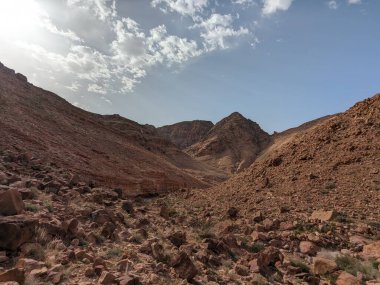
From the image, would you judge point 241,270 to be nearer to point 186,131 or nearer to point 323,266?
point 323,266

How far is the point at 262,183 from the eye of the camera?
60.1ft

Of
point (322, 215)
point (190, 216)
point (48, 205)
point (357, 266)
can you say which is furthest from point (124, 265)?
point (190, 216)

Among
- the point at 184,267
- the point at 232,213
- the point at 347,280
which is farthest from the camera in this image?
the point at 232,213

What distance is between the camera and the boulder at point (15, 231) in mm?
6395

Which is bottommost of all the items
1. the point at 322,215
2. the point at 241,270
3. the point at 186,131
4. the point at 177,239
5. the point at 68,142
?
the point at 241,270

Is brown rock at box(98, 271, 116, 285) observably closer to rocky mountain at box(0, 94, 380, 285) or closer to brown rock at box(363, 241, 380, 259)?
rocky mountain at box(0, 94, 380, 285)

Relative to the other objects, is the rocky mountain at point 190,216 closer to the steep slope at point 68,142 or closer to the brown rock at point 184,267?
the brown rock at point 184,267

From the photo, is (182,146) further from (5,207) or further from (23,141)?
(5,207)

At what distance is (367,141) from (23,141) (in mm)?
16851

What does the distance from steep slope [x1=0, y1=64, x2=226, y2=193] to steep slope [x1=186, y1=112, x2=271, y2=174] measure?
3218 cm

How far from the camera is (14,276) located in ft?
17.0

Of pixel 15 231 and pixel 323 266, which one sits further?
pixel 323 266

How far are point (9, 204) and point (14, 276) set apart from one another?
106 inches

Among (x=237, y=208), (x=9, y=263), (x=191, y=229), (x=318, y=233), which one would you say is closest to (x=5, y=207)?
(x=9, y=263)
